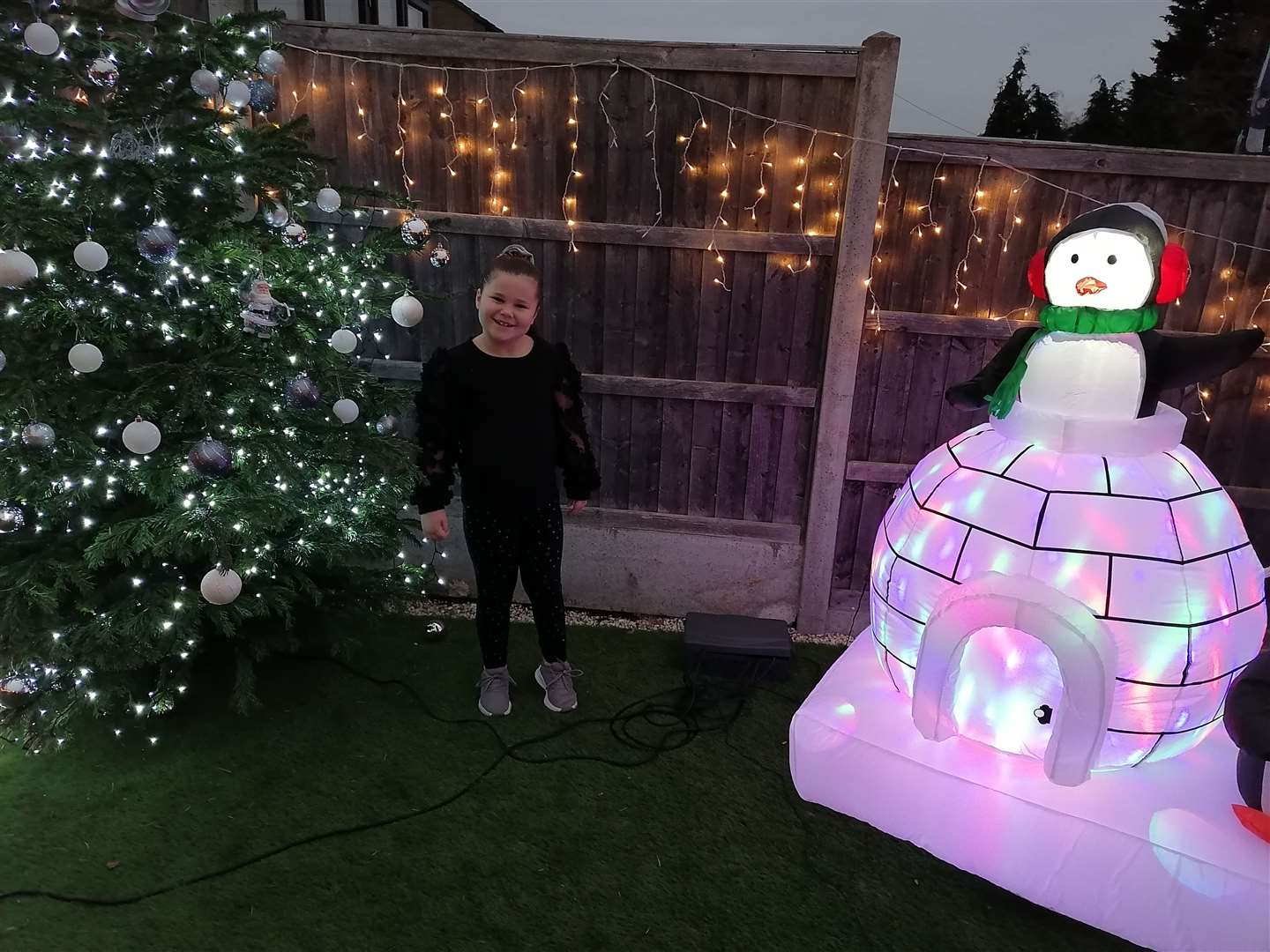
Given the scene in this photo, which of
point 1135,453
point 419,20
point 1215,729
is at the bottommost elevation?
point 1215,729

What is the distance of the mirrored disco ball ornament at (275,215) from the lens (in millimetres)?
2428

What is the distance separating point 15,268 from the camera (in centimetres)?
168

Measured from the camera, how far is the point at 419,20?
8.55 metres

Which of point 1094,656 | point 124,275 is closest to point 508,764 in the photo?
point 1094,656

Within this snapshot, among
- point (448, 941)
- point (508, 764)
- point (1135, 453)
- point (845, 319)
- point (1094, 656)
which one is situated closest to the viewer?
point (1094, 656)

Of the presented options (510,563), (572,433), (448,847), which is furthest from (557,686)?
(572,433)

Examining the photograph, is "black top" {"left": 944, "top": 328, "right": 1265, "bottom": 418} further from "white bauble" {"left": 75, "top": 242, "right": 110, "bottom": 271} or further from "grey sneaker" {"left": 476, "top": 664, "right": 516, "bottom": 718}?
"white bauble" {"left": 75, "top": 242, "right": 110, "bottom": 271}

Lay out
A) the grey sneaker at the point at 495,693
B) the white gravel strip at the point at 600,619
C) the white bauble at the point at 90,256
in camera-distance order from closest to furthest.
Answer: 1. the white bauble at the point at 90,256
2. the grey sneaker at the point at 495,693
3. the white gravel strip at the point at 600,619

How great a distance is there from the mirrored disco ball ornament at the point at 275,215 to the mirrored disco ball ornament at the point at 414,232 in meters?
0.38

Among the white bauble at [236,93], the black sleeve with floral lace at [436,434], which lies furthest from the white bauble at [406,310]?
the white bauble at [236,93]

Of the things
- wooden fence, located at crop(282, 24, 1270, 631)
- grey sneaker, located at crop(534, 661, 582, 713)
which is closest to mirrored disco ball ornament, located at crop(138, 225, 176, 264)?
wooden fence, located at crop(282, 24, 1270, 631)

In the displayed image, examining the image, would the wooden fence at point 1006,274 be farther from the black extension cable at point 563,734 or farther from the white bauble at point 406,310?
the white bauble at point 406,310

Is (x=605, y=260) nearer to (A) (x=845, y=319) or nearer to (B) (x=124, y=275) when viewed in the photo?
(A) (x=845, y=319)

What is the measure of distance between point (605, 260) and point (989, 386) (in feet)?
5.55
